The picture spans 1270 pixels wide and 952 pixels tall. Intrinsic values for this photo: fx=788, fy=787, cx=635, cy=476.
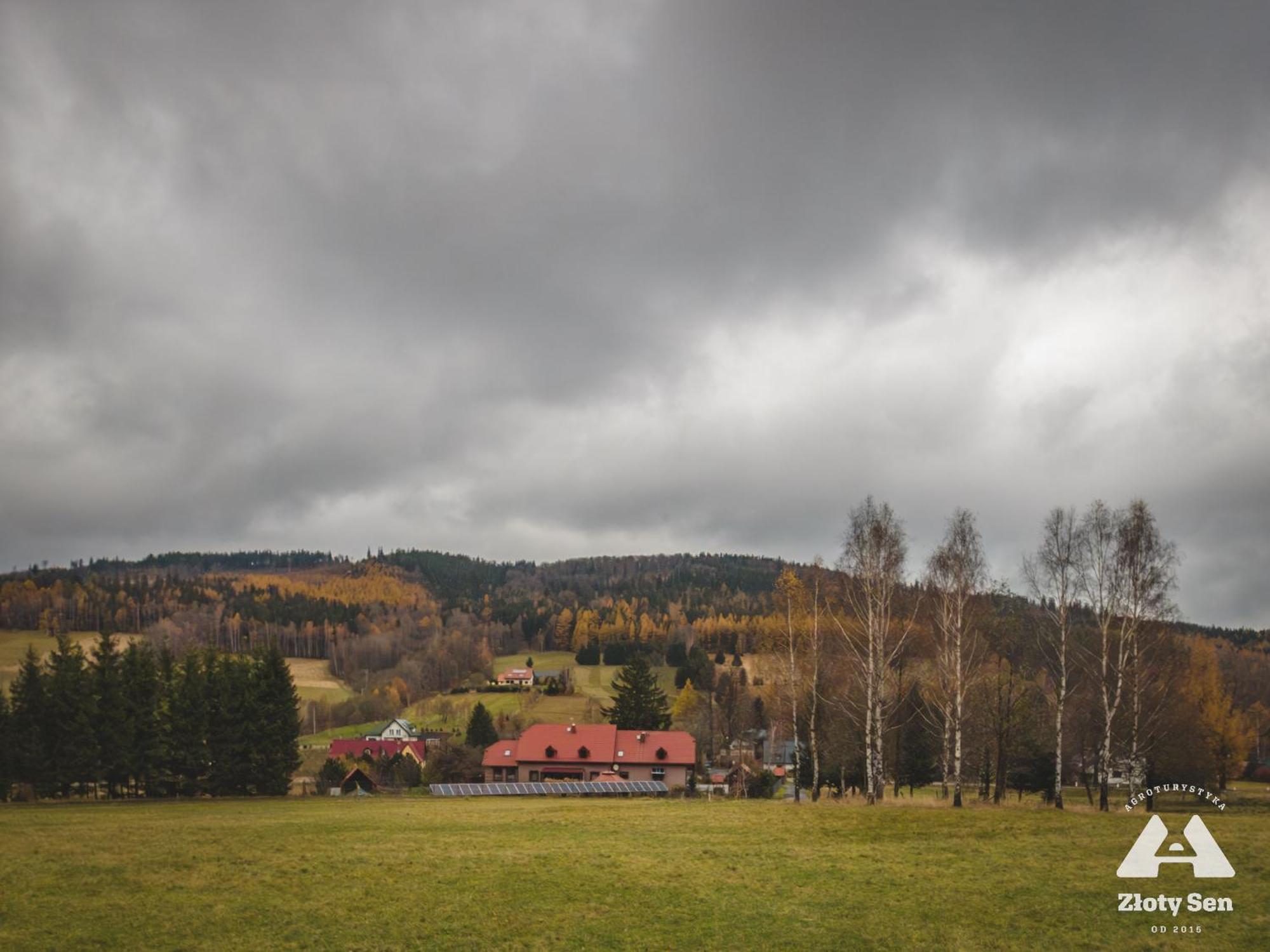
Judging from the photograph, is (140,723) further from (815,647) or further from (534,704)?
(534,704)

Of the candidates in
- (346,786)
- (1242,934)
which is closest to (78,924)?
(1242,934)

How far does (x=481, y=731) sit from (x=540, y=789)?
3624 cm

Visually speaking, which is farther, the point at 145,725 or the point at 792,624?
the point at 145,725

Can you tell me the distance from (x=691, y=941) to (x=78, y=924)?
12.0 m

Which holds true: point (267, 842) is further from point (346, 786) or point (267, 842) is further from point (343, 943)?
point (346, 786)

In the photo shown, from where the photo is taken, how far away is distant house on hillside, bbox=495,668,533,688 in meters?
158

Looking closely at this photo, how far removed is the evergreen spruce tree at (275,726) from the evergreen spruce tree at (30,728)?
11.6 meters

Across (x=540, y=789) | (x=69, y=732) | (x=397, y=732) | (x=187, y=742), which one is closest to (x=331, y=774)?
(x=187, y=742)

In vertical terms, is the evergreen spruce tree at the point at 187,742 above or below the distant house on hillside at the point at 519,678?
above

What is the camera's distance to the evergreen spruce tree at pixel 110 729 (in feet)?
156

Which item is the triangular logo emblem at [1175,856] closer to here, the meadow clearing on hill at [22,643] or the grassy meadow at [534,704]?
the grassy meadow at [534,704]

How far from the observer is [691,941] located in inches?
568

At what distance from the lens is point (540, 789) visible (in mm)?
58000

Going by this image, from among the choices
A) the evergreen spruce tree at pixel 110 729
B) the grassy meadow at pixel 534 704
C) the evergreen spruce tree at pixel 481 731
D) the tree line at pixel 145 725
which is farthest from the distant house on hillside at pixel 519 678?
the evergreen spruce tree at pixel 110 729
